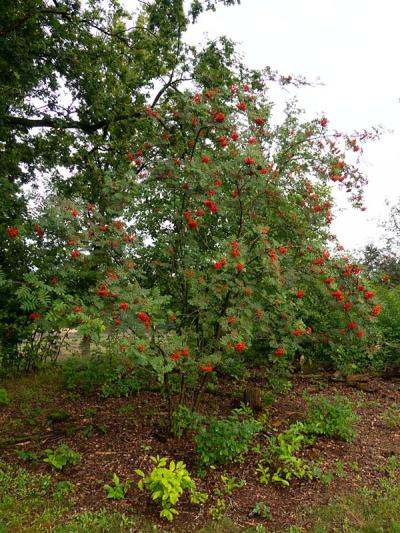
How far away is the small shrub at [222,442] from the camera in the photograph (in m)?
3.82

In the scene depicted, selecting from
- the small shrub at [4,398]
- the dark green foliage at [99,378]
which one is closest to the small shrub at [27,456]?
the small shrub at [4,398]

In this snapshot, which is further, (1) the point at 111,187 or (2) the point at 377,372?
(2) the point at 377,372

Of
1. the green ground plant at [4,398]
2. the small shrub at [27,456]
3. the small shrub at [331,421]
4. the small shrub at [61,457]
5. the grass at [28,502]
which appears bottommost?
the grass at [28,502]

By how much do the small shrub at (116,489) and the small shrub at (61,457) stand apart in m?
0.53

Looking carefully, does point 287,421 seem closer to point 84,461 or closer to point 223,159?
point 84,461

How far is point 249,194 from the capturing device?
4207 millimetres

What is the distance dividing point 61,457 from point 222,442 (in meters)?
1.49

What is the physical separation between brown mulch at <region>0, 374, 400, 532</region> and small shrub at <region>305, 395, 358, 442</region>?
100 mm

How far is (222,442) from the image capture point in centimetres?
383

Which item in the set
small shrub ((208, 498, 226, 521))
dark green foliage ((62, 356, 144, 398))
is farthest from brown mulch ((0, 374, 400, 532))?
dark green foliage ((62, 356, 144, 398))

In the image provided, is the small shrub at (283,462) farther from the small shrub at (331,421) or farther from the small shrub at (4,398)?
the small shrub at (4,398)

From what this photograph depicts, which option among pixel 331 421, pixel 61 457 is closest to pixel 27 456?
pixel 61 457

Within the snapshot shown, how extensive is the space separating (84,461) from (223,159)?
3236 millimetres

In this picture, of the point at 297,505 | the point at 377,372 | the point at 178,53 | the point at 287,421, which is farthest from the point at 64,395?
the point at 178,53
